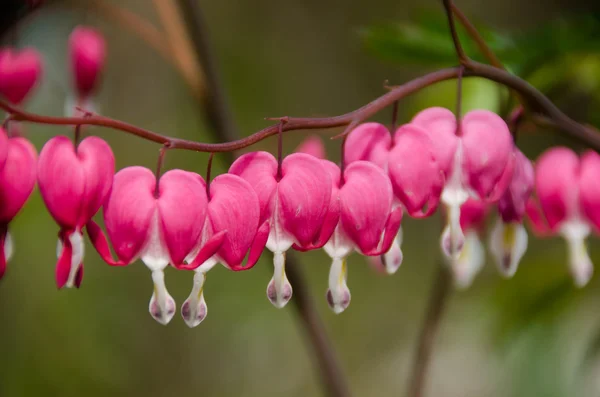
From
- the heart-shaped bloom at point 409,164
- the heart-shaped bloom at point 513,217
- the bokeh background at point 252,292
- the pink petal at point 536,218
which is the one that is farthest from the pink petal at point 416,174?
the bokeh background at point 252,292

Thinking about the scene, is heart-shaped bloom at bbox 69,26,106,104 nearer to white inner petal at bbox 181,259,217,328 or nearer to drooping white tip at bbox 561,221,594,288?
Answer: white inner petal at bbox 181,259,217,328

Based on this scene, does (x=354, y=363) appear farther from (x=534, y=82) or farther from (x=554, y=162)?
(x=554, y=162)

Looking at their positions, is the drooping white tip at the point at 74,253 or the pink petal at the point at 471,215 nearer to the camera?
the drooping white tip at the point at 74,253

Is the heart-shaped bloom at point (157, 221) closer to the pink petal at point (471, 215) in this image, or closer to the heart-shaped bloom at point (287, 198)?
the heart-shaped bloom at point (287, 198)

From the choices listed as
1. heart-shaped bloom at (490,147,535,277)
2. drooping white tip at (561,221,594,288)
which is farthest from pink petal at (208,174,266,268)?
drooping white tip at (561,221,594,288)

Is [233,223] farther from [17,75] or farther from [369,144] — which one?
[17,75]
